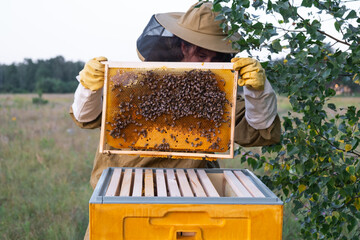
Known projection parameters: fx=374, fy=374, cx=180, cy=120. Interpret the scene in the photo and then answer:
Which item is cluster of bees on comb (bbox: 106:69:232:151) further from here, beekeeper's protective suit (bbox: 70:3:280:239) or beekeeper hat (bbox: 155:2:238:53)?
beekeeper hat (bbox: 155:2:238:53)

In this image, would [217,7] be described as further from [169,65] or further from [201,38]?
[169,65]

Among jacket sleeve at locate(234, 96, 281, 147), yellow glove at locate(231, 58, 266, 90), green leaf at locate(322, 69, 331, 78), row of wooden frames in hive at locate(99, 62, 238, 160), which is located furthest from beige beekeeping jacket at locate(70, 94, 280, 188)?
green leaf at locate(322, 69, 331, 78)

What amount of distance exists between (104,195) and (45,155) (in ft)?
19.3

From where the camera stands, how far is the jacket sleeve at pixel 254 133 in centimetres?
252

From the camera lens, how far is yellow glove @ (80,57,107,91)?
7.11 ft

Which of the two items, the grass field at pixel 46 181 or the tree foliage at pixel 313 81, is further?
the grass field at pixel 46 181

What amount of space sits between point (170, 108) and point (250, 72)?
20.3 inches

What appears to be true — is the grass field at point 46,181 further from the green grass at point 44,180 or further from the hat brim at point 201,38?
the hat brim at point 201,38

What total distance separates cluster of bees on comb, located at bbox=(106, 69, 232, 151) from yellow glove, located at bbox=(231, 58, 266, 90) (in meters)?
0.14

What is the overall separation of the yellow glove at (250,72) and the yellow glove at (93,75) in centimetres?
78

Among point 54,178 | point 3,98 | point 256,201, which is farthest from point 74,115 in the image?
point 3,98

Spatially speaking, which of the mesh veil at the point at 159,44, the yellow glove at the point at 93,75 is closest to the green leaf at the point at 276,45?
the mesh veil at the point at 159,44

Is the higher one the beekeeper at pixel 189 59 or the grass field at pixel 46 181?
the beekeeper at pixel 189 59

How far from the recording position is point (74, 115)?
2.49 meters
